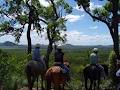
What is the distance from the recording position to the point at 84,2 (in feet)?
115

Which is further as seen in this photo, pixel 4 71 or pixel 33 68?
pixel 33 68

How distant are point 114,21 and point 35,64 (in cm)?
1183

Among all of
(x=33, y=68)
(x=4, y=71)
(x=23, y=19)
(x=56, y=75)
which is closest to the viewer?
(x=56, y=75)

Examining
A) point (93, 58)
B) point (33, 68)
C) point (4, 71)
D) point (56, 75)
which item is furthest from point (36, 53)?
point (56, 75)

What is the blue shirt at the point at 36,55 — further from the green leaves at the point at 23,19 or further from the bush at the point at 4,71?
the green leaves at the point at 23,19

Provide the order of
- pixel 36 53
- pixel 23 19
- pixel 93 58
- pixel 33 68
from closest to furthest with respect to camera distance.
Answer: pixel 33 68
pixel 36 53
pixel 93 58
pixel 23 19

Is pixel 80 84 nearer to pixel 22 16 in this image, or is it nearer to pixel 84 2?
pixel 84 2

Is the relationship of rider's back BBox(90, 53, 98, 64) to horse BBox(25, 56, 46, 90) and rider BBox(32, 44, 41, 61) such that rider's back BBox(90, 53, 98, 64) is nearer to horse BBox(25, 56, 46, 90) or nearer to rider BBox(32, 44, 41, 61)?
horse BBox(25, 56, 46, 90)

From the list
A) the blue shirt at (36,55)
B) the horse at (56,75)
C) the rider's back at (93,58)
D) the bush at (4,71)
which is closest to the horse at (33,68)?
the blue shirt at (36,55)

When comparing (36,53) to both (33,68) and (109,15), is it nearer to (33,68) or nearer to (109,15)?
(33,68)

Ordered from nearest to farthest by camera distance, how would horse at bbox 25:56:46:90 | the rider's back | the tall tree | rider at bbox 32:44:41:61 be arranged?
horse at bbox 25:56:46:90, rider at bbox 32:44:41:61, the rider's back, the tall tree

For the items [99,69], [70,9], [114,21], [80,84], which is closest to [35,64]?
[99,69]

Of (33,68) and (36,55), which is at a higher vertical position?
(36,55)

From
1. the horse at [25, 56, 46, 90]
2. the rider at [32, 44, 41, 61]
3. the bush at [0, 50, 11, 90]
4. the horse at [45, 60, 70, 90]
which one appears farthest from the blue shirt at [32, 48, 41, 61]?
the horse at [45, 60, 70, 90]
